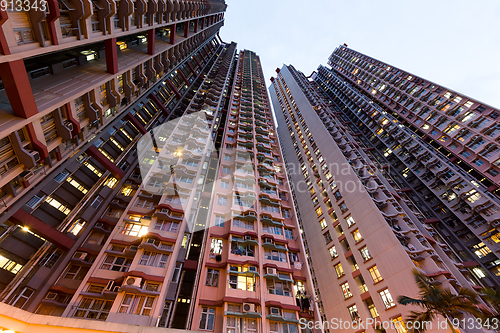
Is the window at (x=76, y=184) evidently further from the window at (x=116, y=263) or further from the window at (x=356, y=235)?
the window at (x=356, y=235)

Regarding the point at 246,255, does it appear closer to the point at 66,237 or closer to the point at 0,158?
the point at 66,237

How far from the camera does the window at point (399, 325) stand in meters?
23.6

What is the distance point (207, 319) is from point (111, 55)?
26.5 metres

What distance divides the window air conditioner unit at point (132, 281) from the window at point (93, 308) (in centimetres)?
289

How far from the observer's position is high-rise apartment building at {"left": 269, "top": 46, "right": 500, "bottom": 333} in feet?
95.9

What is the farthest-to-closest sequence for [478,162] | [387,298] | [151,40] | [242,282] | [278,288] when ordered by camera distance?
[478,162]
[151,40]
[387,298]
[278,288]
[242,282]

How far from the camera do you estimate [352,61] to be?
10244 cm

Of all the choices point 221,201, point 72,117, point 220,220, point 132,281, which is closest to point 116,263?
point 132,281

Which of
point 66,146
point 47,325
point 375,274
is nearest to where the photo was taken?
point 47,325

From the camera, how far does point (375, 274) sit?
29.2m

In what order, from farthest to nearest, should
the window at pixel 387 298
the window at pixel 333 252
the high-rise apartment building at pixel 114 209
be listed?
the window at pixel 333 252
the window at pixel 387 298
the high-rise apartment building at pixel 114 209

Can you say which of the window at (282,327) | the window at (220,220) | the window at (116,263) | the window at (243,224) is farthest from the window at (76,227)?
the window at (282,327)

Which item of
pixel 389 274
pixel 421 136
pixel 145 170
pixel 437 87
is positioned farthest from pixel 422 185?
pixel 145 170

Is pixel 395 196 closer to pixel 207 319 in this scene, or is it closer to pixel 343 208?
pixel 343 208
